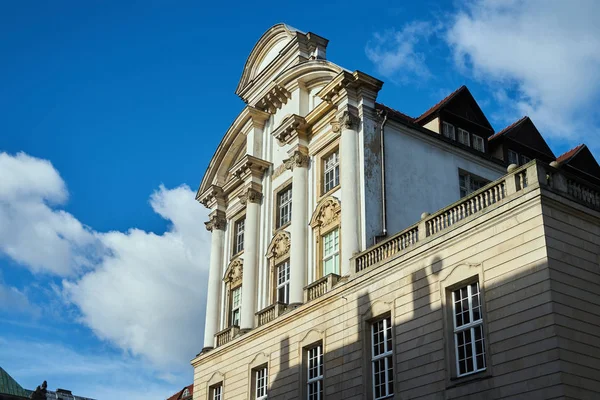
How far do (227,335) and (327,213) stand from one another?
8.36 m

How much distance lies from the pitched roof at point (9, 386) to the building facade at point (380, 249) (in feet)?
80.8

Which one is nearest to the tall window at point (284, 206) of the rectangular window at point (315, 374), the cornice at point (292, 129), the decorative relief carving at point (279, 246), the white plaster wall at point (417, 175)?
the decorative relief carving at point (279, 246)

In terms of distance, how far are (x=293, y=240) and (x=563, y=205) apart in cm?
1389

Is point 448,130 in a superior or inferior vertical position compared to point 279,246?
superior

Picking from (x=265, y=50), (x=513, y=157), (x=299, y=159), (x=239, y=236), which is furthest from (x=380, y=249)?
(x=265, y=50)

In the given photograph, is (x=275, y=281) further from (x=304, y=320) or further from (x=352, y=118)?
(x=352, y=118)

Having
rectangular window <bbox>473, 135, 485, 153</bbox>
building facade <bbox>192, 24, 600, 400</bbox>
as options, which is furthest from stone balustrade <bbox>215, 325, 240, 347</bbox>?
rectangular window <bbox>473, 135, 485, 153</bbox>

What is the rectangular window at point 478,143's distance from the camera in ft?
117

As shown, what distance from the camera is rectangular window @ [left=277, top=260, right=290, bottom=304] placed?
111 feet

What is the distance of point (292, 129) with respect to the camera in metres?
34.9

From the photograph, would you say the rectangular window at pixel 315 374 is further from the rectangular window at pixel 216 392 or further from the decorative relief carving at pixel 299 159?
the decorative relief carving at pixel 299 159

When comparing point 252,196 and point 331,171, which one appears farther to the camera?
→ point 252,196

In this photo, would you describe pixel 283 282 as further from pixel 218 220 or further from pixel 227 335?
pixel 218 220

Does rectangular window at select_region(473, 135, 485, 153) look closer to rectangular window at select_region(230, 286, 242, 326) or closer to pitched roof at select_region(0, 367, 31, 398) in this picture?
rectangular window at select_region(230, 286, 242, 326)
